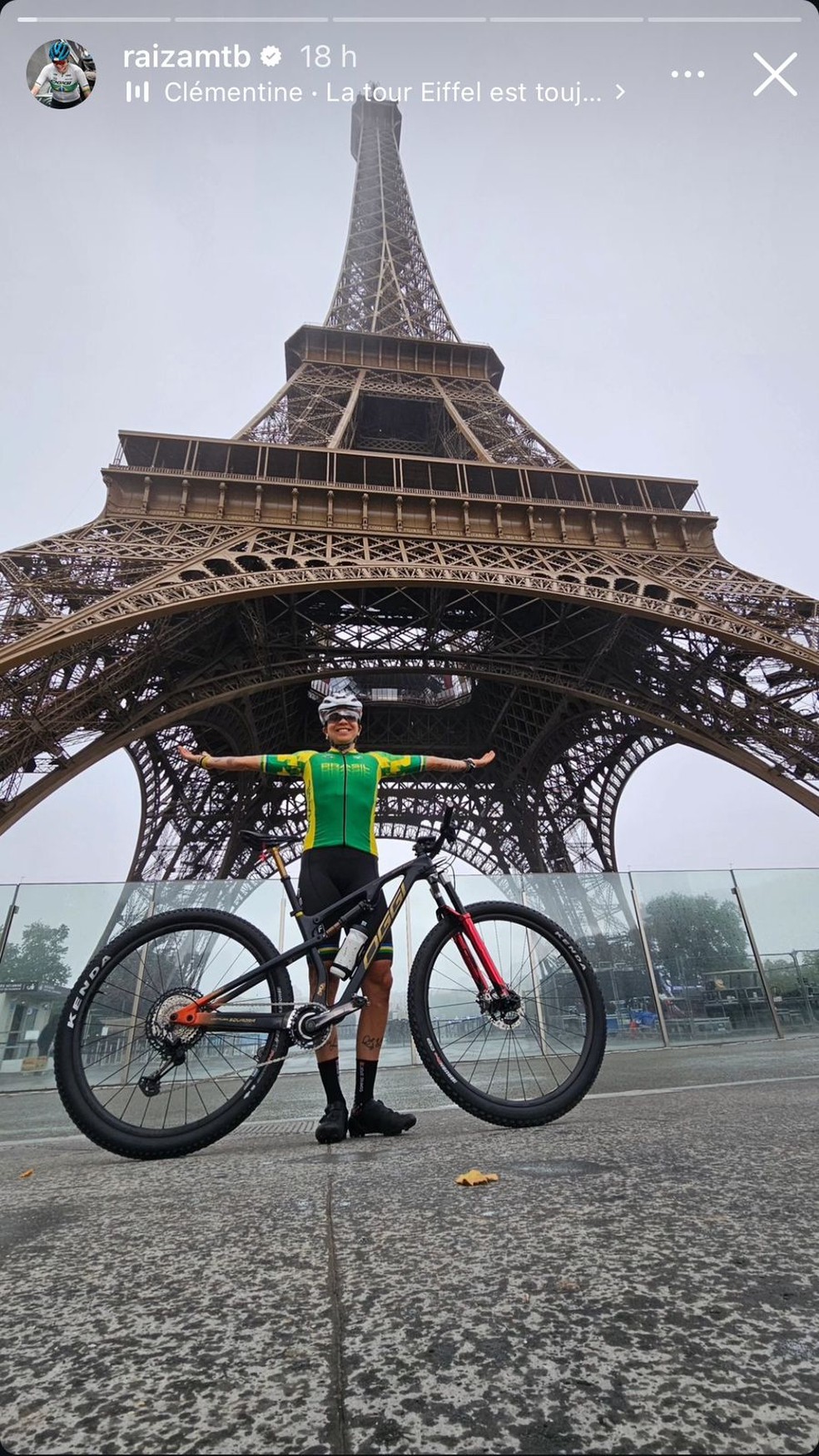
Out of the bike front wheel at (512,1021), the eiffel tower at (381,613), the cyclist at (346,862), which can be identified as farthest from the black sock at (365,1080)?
the eiffel tower at (381,613)

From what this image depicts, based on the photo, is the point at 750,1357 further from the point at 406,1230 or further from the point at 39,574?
the point at 39,574

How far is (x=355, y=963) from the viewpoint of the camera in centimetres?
261

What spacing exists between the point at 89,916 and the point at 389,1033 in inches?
149

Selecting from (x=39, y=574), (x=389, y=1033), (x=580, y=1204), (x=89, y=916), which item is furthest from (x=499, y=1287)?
(x=39, y=574)

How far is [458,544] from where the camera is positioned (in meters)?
15.0

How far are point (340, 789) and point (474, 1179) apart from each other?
1559 mm

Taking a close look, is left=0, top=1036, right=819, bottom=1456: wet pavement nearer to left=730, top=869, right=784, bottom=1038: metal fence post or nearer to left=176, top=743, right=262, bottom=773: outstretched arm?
left=176, top=743, right=262, bottom=773: outstretched arm

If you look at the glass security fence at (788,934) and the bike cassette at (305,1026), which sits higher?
the glass security fence at (788,934)

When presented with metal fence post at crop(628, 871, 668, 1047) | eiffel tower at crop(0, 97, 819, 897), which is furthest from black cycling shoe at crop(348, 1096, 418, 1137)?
eiffel tower at crop(0, 97, 819, 897)

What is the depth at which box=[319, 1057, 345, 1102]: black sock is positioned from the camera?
2839 millimetres

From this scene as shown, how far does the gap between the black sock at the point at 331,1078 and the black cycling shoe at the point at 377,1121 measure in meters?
0.11

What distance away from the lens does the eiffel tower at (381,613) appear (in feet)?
41.4

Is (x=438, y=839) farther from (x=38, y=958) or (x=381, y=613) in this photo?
(x=381, y=613)

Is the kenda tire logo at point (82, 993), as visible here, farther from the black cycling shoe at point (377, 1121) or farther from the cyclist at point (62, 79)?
the cyclist at point (62, 79)
